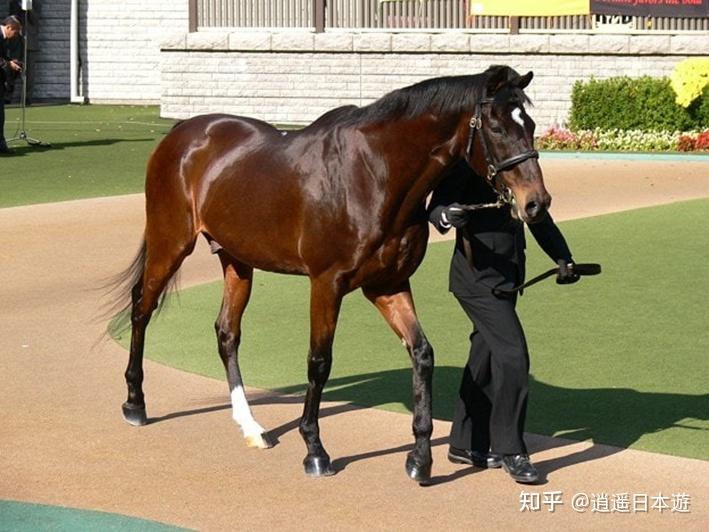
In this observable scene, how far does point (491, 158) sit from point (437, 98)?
1.48ft

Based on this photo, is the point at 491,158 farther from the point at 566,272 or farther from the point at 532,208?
the point at 566,272

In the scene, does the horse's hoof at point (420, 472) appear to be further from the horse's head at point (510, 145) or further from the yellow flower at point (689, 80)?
the yellow flower at point (689, 80)

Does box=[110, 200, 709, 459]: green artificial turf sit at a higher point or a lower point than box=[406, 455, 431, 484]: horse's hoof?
lower

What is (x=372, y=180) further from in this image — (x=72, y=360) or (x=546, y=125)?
(x=546, y=125)

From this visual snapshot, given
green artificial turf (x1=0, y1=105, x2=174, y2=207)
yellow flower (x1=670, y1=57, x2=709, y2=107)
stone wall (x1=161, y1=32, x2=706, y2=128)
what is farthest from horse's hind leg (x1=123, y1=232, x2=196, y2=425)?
stone wall (x1=161, y1=32, x2=706, y2=128)

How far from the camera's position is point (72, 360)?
9.94 meters

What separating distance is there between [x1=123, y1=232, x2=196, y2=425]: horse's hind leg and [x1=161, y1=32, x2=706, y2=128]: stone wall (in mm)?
19480

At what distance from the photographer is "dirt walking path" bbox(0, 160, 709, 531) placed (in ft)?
21.3

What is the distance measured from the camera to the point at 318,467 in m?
7.19

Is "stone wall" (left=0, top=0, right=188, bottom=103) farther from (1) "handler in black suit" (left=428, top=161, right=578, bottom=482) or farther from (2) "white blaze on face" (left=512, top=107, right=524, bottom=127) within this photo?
A: (2) "white blaze on face" (left=512, top=107, right=524, bottom=127)

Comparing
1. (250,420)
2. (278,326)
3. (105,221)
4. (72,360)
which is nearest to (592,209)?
(105,221)

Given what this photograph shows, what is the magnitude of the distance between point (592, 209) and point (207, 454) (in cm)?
1088

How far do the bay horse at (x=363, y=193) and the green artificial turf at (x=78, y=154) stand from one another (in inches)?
406

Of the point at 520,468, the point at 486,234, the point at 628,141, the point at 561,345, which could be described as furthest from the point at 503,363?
the point at 628,141
